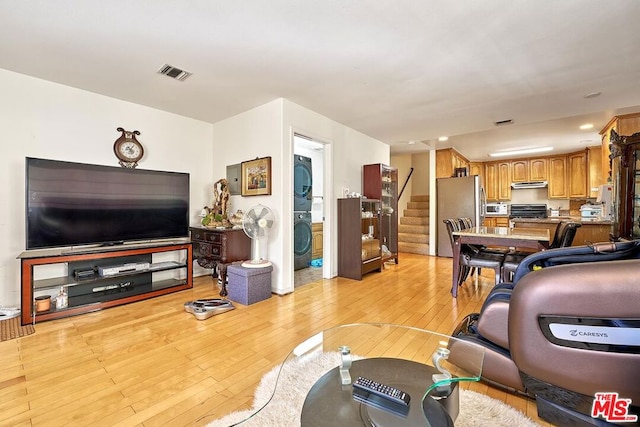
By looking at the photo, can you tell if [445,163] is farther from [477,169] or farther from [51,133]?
[51,133]

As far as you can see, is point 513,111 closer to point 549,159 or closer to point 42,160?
point 549,159

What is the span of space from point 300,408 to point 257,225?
2.05 metres

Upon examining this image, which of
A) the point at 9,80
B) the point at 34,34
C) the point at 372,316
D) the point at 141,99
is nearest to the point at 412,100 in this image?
the point at 372,316

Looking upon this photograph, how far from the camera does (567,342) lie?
116 cm

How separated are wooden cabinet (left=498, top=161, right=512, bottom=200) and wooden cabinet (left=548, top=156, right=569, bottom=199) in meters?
0.82

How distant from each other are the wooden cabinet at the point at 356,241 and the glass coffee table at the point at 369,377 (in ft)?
7.62

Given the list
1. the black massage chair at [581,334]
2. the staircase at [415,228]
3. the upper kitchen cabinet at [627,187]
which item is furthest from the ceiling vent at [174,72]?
the staircase at [415,228]

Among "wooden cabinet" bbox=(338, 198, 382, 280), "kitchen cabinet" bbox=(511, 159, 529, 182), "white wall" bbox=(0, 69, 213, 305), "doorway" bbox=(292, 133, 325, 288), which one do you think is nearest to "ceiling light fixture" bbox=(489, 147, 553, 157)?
"kitchen cabinet" bbox=(511, 159, 529, 182)

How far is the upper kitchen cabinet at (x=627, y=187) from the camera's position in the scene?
2.89m

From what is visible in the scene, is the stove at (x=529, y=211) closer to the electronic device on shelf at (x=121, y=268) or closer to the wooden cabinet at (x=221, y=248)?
the wooden cabinet at (x=221, y=248)

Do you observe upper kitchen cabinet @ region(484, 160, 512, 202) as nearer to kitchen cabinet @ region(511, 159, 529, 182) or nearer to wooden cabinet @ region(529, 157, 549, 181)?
kitchen cabinet @ region(511, 159, 529, 182)

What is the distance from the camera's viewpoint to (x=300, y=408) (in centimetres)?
135

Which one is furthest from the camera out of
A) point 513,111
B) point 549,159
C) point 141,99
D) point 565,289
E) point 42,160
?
point 549,159

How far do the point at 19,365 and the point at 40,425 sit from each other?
0.81 metres
